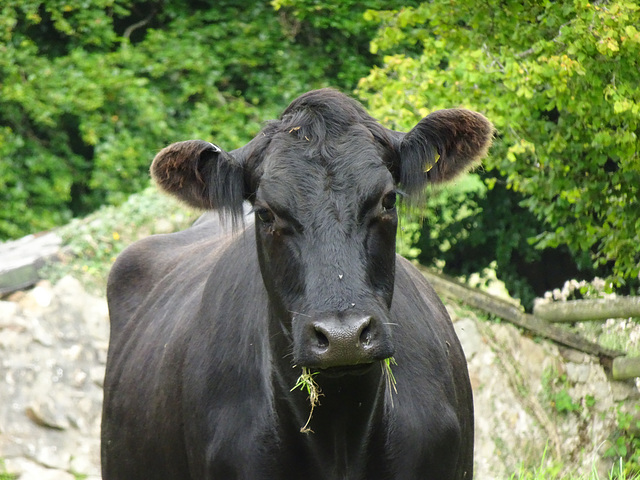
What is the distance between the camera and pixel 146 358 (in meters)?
4.70

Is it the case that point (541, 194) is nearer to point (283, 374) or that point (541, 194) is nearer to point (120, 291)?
point (120, 291)

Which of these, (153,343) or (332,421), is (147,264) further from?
(332,421)

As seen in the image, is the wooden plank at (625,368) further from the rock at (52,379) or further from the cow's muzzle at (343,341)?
the cow's muzzle at (343,341)

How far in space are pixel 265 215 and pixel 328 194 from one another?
29cm

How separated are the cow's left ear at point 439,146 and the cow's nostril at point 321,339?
871 millimetres

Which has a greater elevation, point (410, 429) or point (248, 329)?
point (248, 329)

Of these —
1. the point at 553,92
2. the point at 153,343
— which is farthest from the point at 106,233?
the point at 553,92

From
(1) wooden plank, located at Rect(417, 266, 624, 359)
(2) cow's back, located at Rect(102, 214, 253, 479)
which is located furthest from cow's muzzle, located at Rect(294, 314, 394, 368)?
(1) wooden plank, located at Rect(417, 266, 624, 359)

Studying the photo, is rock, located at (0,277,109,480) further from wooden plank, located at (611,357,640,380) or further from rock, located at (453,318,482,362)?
wooden plank, located at (611,357,640,380)

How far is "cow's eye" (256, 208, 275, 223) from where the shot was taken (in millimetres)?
3288

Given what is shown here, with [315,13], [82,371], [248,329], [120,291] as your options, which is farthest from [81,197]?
[248,329]

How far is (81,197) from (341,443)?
9923mm

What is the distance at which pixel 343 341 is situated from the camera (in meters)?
2.82

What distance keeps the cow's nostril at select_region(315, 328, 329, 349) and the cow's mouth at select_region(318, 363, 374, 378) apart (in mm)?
124
